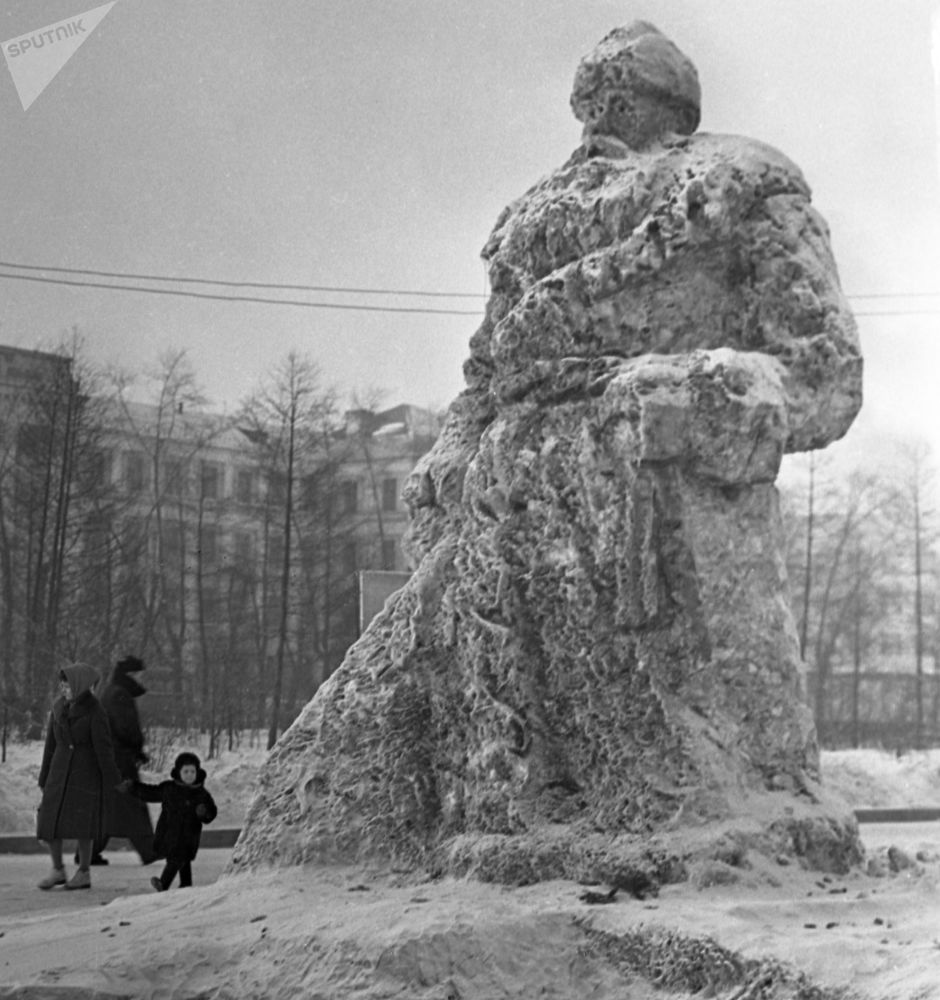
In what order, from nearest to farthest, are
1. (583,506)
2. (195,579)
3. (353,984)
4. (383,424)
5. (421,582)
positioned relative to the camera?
(353,984), (583,506), (421,582), (195,579), (383,424)

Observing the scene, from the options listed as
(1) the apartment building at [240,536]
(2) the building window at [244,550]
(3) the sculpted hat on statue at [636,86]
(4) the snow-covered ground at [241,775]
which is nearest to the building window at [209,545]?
(1) the apartment building at [240,536]

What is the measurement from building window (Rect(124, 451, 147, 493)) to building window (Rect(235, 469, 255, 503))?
1.07 meters

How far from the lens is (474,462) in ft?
15.3

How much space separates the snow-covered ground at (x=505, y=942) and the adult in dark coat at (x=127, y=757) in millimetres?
1571

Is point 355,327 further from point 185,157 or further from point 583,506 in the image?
point 583,506

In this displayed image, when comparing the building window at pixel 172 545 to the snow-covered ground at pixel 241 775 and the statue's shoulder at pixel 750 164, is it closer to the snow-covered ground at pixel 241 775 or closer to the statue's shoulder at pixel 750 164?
the snow-covered ground at pixel 241 775

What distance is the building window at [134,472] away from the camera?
10.2 metres

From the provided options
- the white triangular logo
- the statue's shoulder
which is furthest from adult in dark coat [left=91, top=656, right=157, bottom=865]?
the statue's shoulder

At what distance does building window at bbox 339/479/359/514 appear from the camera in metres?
11.7

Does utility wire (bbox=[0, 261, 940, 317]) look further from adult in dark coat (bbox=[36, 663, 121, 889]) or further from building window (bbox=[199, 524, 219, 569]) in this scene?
adult in dark coat (bbox=[36, 663, 121, 889])

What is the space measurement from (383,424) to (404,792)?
792cm

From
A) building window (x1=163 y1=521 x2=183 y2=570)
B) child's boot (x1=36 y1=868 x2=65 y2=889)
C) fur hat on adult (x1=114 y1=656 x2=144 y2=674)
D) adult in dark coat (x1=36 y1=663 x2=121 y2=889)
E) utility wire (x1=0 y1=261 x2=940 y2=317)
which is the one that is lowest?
child's boot (x1=36 y1=868 x2=65 y2=889)

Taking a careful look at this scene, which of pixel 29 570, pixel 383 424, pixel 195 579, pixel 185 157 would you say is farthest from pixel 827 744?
pixel 185 157

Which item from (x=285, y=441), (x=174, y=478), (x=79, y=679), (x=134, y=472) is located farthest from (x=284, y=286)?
(x=79, y=679)
